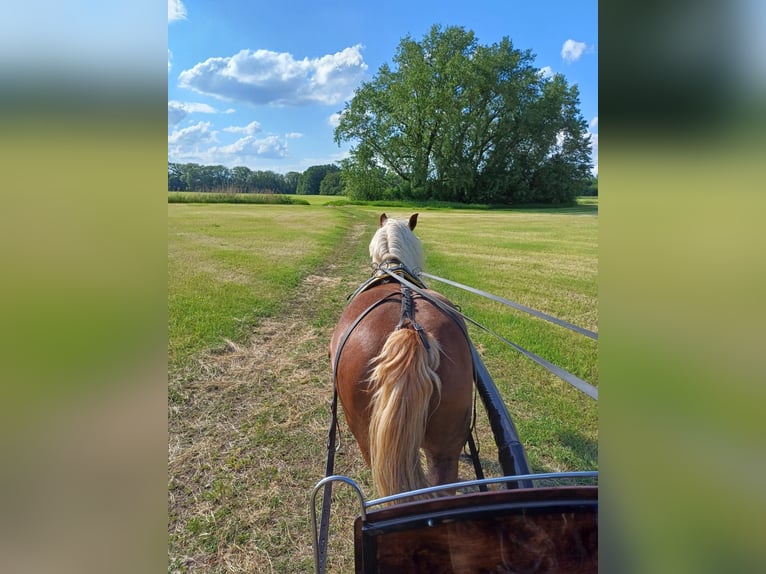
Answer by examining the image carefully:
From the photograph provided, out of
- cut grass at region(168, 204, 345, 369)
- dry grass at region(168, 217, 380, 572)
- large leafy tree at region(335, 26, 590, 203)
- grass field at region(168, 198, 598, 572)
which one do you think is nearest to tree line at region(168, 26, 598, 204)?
large leafy tree at region(335, 26, 590, 203)

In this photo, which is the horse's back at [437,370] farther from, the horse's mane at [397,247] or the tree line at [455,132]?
the tree line at [455,132]

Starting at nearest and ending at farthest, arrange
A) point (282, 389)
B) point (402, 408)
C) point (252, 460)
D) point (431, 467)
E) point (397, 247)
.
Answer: point (402, 408)
point (431, 467)
point (252, 460)
point (397, 247)
point (282, 389)

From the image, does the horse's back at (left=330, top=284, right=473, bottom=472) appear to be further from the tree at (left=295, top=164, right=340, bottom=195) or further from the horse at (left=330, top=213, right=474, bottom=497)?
the tree at (left=295, top=164, right=340, bottom=195)

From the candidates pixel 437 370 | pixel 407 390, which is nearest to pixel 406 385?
pixel 407 390

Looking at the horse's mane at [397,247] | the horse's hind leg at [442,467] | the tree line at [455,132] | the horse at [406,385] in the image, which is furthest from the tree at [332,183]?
the horse's hind leg at [442,467]

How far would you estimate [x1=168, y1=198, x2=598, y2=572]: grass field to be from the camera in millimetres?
2447

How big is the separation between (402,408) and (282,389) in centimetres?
267

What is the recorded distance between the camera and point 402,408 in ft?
5.69

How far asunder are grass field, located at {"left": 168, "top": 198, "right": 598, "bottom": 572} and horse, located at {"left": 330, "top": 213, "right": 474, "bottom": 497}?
82 cm

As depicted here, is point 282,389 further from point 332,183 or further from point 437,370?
point 332,183
